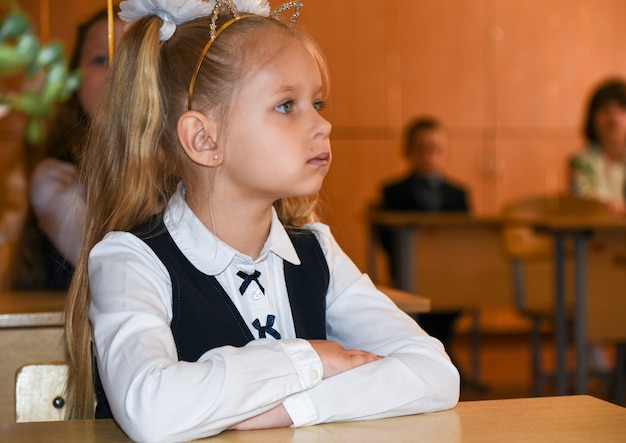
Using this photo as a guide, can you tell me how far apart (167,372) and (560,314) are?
3.25m

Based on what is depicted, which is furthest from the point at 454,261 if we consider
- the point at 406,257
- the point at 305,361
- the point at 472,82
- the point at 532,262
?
the point at 305,361

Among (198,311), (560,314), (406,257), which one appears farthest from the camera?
(406,257)

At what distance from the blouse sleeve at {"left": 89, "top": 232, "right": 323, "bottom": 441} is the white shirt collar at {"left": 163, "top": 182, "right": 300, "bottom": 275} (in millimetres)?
103

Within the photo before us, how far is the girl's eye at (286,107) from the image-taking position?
50.4 inches

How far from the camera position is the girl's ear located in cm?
131

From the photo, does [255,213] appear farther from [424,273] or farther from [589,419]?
[424,273]

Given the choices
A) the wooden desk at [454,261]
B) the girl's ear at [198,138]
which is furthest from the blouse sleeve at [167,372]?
the wooden desk at [454,261]

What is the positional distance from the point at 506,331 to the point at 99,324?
5710 millimetres

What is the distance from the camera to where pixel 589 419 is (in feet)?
3.21

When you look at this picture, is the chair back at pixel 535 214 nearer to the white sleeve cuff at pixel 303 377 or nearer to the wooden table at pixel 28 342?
the wooden table at pixel 28 342

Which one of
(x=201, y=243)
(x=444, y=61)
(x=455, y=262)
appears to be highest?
(x=444, y=61)

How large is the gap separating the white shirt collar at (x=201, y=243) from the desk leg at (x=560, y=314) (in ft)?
9.03

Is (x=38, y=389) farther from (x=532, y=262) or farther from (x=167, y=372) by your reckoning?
(x=532, y=262)

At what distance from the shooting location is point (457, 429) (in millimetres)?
963
